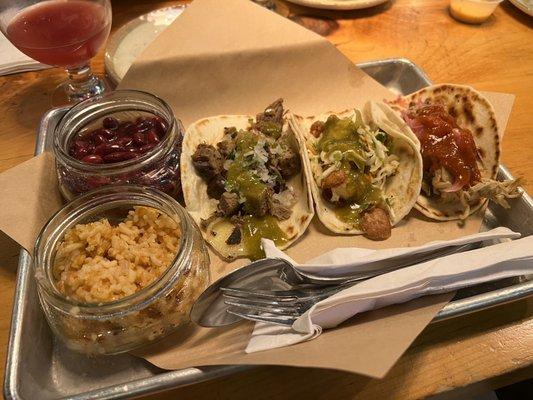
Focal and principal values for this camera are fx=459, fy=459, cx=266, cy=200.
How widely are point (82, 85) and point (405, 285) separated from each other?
2.13m

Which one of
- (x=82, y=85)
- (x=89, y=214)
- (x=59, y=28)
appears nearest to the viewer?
(x=89, y=214)

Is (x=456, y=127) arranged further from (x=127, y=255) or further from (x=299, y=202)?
(x=127, y=255)

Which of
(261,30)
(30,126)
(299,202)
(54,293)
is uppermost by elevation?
(261,30)

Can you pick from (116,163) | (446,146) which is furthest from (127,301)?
(446,146)

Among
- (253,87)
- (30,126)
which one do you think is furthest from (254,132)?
(30,126)

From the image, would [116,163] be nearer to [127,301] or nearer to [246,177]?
[246,177]

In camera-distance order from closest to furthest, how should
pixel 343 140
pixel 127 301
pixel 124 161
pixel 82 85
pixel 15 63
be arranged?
pixel 127 301
pixel 124 161
pixel 343 140
pixel 82 85
pixel 15 63

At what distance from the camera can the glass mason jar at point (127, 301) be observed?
1.43 m

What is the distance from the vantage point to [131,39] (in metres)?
2.88

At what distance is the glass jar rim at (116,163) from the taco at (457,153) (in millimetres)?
1142

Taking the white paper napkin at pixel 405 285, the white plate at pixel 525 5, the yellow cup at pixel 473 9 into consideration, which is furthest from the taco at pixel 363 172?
the white plate at pixel 525 5

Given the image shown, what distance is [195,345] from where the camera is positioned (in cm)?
160

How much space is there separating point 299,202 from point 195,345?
0.82 meters

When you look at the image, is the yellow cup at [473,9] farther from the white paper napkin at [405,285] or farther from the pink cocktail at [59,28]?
the pink cocktail at [59,28]
